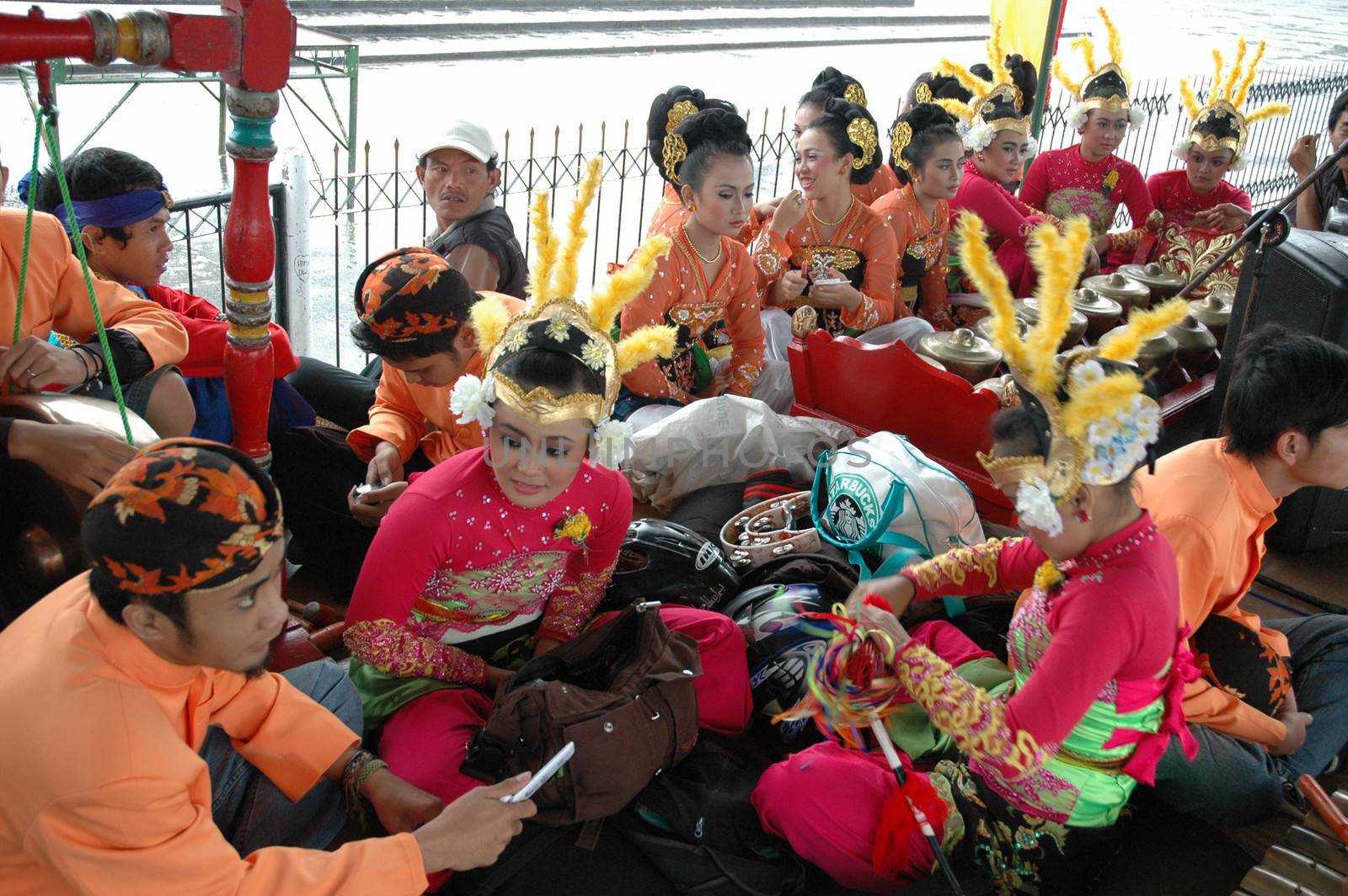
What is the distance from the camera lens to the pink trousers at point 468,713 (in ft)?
7.19

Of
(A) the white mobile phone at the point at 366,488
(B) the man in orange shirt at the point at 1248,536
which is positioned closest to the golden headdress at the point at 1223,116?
(B) the man in orange shirt at the point at 1248,536

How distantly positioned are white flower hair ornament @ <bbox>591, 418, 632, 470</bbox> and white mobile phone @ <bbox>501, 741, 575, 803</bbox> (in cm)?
57

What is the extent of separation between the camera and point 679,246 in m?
3.71

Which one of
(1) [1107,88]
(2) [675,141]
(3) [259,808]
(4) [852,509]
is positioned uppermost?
(1) [1107,88]

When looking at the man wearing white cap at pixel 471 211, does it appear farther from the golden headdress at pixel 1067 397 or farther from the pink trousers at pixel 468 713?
the golden headdress at pixel 1067 397

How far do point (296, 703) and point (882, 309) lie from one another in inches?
112

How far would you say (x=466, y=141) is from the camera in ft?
11.9

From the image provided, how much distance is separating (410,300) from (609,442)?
0.79m

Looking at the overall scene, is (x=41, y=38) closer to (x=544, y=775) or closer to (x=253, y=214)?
(x=253, y=214)

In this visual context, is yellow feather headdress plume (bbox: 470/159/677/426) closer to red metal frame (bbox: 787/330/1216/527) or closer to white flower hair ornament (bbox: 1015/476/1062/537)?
white flower hair ornament (bbox: 1015/476/1062/537)

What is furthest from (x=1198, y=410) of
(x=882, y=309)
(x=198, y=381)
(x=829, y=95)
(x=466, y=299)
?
(x=198, y=381)

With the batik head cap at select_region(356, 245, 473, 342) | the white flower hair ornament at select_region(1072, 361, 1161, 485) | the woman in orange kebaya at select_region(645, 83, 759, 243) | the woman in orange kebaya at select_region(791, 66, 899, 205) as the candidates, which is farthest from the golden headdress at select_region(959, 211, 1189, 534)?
the woman in orange kebaya at select_region(791, 66, 899, 205)

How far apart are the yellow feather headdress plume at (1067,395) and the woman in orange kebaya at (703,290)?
169 centimetres

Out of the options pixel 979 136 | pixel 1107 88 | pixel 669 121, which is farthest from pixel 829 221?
pixel 1107 88
